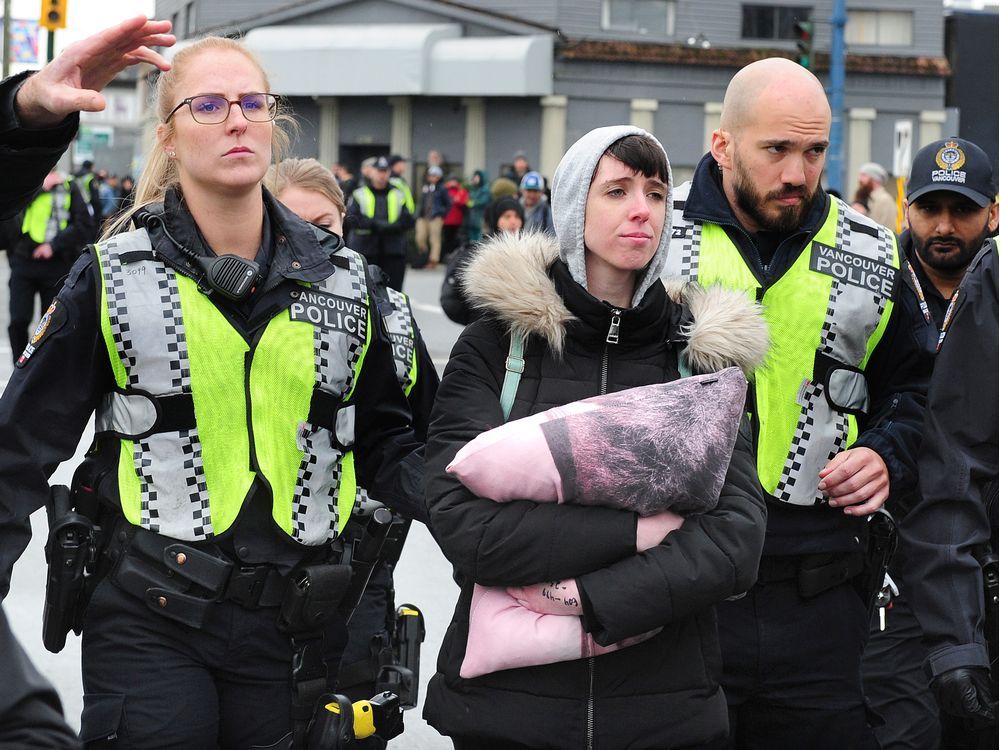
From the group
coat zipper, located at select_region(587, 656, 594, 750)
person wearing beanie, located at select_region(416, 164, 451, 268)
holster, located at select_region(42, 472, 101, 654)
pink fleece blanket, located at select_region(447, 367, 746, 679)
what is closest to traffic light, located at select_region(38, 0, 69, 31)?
person wearing beanie, located at select_region(416, 164, 451, 268)

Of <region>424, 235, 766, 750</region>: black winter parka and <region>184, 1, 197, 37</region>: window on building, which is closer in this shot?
<region>424, 235, 766, 750</region>: black winter parka

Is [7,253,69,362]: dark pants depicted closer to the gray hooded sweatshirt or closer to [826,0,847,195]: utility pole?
the gray hooded sweatshirt

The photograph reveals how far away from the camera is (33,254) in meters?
14.5

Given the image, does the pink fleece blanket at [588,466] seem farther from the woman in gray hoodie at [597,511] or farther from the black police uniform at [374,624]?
the black police uniform at [374,624]

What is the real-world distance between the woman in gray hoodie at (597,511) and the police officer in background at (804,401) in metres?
0.47

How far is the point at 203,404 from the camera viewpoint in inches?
143

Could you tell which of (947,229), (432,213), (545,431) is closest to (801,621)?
(545,431)

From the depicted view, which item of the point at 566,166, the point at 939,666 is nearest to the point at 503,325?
the point at 566,166

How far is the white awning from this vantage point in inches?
1549

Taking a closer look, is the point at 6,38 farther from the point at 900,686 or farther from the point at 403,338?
the point at 900,686

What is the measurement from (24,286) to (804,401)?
39.0 ft

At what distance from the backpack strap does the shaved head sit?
100cm

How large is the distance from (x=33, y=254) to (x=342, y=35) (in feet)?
91.4

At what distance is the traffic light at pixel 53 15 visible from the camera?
18.2 m
